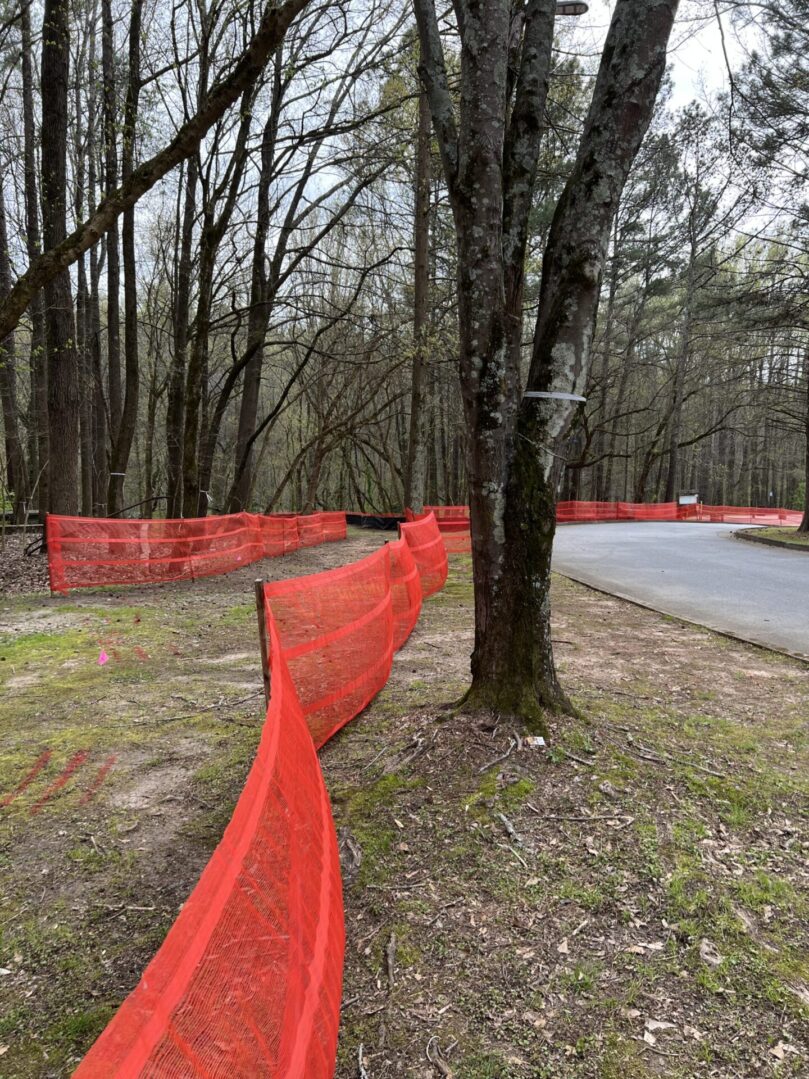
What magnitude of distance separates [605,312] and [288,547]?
861 inches

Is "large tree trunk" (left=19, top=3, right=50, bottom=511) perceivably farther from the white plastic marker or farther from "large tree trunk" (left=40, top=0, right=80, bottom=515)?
the white plastic marker

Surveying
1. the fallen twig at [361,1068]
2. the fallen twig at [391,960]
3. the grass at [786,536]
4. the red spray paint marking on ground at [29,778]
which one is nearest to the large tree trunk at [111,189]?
the red spray paint marking on ground at [29,778]

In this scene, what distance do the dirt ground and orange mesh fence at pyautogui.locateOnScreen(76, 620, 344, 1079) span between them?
0.39 metres

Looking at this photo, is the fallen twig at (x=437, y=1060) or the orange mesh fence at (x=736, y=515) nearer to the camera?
the fallen twig at (x=437, y=1060)

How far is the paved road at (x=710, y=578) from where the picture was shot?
25.1ft

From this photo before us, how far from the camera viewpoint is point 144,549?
35.1 ft

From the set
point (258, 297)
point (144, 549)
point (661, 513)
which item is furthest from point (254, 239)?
point (661, 513)

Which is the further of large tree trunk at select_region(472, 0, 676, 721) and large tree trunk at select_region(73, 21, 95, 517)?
large tree trunk at select_region(73, 21, 95, 517)

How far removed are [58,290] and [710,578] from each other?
1183 centimetres

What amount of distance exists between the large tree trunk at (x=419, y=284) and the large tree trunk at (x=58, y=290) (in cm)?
550

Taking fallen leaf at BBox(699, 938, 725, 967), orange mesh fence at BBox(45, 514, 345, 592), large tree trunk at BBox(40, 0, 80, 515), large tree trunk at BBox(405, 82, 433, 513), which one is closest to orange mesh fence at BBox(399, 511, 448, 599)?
orange mesh fence at BBox(45, 514, 345, 592)

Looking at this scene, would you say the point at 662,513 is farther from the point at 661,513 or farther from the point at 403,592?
the point at 403,592

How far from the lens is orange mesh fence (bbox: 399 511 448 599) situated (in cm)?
934

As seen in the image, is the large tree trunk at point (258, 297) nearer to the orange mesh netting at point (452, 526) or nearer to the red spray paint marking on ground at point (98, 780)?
the orange mesh netting at point (452, 526)
